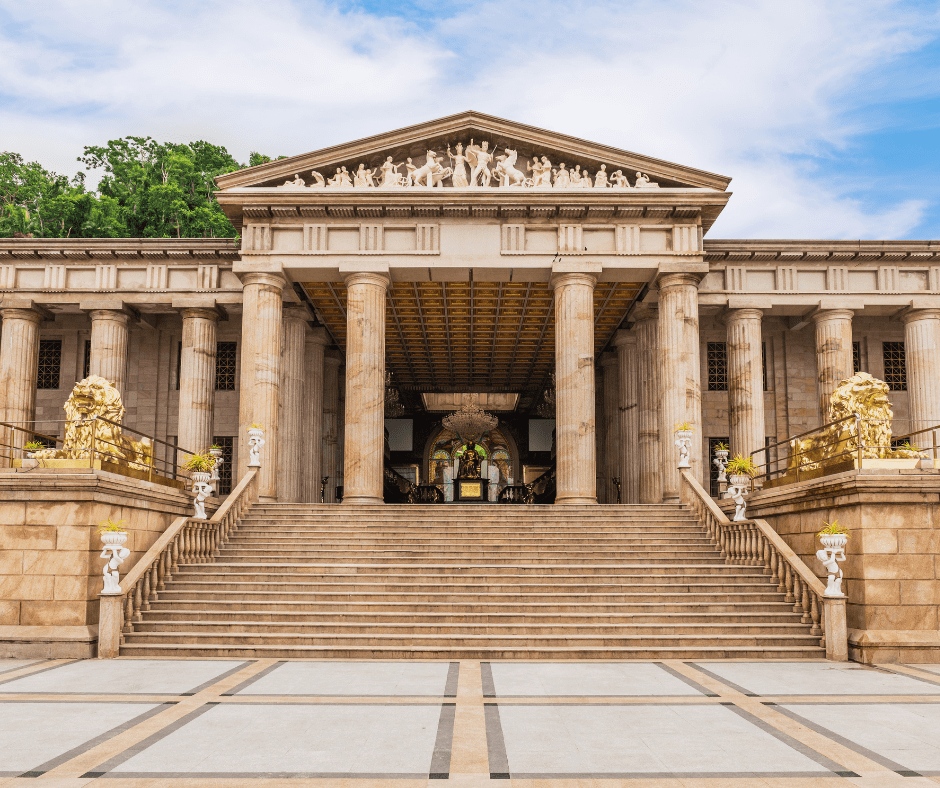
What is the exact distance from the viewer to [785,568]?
16.3 m

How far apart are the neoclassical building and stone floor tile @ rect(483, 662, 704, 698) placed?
518 inches

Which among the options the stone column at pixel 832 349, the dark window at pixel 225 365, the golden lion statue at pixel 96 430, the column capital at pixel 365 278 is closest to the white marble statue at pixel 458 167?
the column capital at pixel 365 278

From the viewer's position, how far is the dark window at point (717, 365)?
113ft

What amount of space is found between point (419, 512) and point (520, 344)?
18.0 m

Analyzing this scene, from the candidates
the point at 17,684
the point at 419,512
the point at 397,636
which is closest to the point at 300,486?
the point at 419,512

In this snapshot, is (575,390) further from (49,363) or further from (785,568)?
(49,363)

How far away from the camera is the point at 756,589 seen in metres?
16.6

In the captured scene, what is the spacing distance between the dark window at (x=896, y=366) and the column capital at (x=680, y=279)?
1195cm

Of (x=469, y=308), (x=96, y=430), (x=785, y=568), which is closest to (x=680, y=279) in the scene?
(x=469, y=308)

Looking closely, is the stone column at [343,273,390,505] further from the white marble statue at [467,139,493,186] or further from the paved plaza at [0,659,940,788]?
the paved plaza at [0,659,940,788]

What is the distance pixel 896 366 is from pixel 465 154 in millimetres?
20232

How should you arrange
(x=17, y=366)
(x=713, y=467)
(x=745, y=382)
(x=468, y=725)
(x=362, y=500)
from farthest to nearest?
1. (x=713, y=467)
2. (x=17, y=366)
3. (x=745, y=382)
4. (x=362, y=500)
5. (x=468, y=725)

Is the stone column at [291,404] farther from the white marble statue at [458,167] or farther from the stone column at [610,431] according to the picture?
the stone column at [610,431]

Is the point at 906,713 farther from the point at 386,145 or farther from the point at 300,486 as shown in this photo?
the point at 300,486
